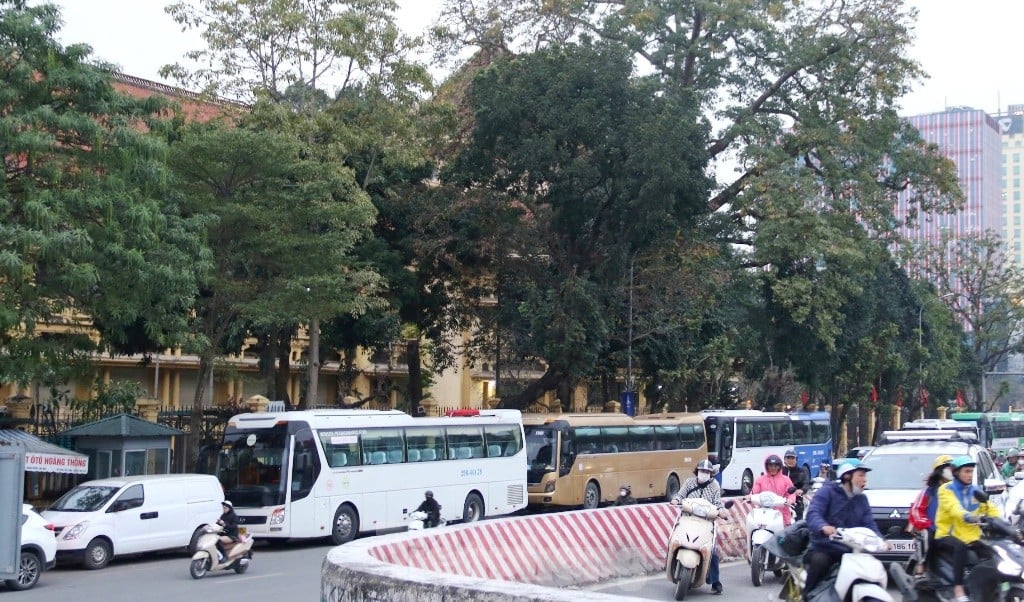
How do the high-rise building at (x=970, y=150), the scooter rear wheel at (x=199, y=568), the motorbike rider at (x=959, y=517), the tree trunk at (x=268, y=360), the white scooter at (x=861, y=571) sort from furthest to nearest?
1. the high-rise building at (x=970, y=150)
2. the tree trunk at (x=268, y=360)
3. the scooter rear wheel at (x=199, y=568)
4. the motorbike rider at (x=959, y=517)
5. the white scooter at (x=861, y=571)

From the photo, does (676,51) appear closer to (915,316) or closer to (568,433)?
(568,433)

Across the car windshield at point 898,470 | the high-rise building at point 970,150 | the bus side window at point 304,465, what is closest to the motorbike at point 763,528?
the car windshield at point 898,470

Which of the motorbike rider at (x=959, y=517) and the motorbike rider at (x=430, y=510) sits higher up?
the motorbike rider at (x=959, y=517)

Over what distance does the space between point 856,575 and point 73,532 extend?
13.6 metres

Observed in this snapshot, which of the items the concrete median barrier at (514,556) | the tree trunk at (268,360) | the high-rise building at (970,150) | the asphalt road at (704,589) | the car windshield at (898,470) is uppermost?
the high-rise building at (970,150)

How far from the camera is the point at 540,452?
28.8 metres

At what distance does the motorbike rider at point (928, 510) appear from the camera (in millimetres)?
10375

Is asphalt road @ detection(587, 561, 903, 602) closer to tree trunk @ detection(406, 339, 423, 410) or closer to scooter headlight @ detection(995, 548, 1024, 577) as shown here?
scooter headlight @ detection(995, 548, 1024, 577)

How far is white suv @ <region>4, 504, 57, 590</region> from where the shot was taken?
16219 millimetres

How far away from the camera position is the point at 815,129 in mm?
36969

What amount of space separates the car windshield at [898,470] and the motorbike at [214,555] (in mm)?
9319

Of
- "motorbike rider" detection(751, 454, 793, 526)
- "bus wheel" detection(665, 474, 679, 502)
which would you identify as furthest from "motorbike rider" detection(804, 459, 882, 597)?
"bus wheel" detection(665, 474, 679, 502)

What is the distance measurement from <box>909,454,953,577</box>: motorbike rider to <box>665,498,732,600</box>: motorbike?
252 centimetres

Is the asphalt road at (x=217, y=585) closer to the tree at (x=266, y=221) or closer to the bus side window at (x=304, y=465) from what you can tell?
the bus side window at (x=304, y=465)
